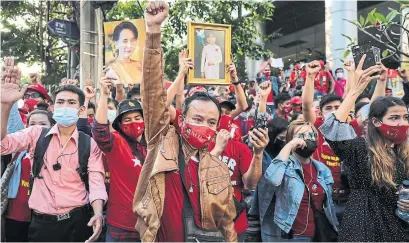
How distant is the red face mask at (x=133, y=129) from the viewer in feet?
11.8

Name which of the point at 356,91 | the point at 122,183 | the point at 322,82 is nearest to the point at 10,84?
the point at 122,183

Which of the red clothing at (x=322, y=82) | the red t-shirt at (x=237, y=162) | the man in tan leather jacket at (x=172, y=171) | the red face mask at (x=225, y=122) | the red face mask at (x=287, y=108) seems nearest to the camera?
the man in tan leather jacket at (x=172, y=171)

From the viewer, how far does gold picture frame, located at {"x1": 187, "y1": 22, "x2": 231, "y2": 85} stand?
438 cm

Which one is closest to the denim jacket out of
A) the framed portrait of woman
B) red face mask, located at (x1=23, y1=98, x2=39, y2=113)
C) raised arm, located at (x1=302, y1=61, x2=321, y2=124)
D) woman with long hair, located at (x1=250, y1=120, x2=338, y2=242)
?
woman with long hair, located at (x1=250, y1=120, x2=338, y2=242)

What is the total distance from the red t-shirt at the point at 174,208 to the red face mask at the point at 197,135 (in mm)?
183

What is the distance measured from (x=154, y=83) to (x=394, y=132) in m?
1.75

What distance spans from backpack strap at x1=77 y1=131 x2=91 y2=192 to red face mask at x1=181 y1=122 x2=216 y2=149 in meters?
1.38

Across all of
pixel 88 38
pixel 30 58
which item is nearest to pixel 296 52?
pixel 30 58

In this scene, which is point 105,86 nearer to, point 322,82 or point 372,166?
point 372,166

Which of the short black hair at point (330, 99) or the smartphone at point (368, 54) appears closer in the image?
the smartphone at point (368, 54)

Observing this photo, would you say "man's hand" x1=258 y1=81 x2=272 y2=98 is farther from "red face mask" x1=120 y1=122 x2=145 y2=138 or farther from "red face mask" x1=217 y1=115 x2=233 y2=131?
"red face mask" x1=120 y1=122 x2=145 y2=138

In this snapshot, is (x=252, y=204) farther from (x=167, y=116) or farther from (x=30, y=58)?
(x=30, y=58)

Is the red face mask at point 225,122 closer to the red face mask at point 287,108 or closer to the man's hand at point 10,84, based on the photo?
the red face mask at point 287,108

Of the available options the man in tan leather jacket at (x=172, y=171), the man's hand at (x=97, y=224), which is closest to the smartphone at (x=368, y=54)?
the man in tan leather jacket at (x=172, y=171)
